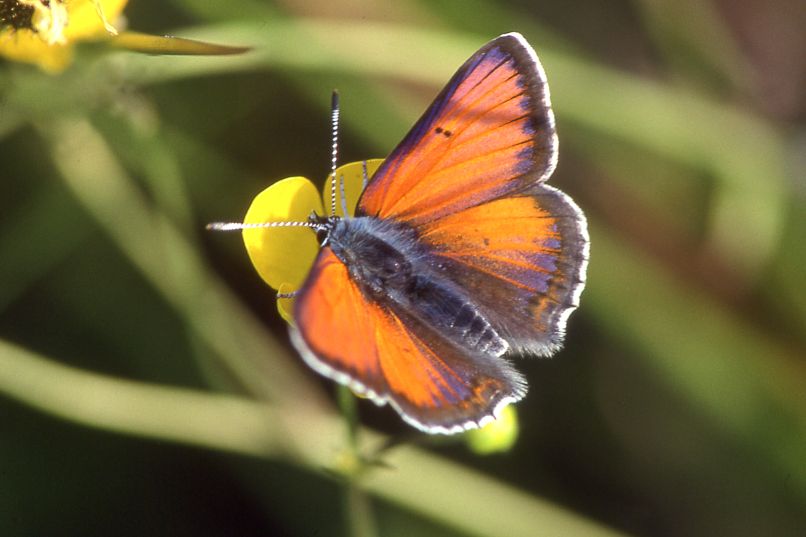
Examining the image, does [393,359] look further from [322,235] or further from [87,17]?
[87,17]

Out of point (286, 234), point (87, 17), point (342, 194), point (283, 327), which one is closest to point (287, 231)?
point (286, 234)

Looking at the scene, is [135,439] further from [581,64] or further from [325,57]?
[581,64]

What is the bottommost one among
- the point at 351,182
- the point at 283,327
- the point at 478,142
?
the point at 283,327

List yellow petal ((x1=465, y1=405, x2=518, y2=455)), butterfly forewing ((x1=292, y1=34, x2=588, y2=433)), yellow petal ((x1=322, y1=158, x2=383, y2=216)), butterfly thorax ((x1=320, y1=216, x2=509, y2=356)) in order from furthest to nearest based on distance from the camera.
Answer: yellow petal ((x1=465, y1=405, x2=518, y2=455)), yellow petal ((x1=322, y1=158, x2=383, y2=216)), butterfly thorax ((x1=320, y1=216, x2=509, y2=356)), butterfly forewing ((x1=292, y1=34, x2=588, y2=433))

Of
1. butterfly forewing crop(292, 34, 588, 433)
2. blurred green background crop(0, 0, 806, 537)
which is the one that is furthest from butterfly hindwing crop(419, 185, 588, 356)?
blurred green background crop(0, 0, 806, 537)

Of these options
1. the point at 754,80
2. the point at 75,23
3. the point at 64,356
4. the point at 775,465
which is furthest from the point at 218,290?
the point at 754,80

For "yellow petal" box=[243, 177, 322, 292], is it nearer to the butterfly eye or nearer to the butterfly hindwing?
the butterfly eye
